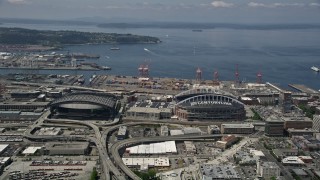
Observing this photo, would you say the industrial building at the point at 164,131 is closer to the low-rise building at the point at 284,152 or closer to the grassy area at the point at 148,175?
the low-rise building at the point at 284,152

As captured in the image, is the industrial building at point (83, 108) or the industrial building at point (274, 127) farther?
the industrial building at point (83, 108)

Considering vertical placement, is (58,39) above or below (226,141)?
above

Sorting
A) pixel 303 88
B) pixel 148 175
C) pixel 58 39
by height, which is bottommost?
pixel 148 175

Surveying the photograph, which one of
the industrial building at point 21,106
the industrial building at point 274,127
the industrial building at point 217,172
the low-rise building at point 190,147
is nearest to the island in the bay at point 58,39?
the industrial building at point 21,106

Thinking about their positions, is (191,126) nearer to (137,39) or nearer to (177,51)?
(177,51)

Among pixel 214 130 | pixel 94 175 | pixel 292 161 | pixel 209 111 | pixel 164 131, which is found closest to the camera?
pixel 94 175

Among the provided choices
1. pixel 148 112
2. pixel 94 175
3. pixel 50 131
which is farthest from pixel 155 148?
pixel 50 131

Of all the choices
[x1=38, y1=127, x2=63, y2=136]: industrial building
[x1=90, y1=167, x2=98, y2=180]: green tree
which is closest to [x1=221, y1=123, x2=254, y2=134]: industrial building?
[x1=38, y1=127, x2=63, y2=136]: industrial building

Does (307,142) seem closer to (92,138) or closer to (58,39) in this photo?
(92,138)
